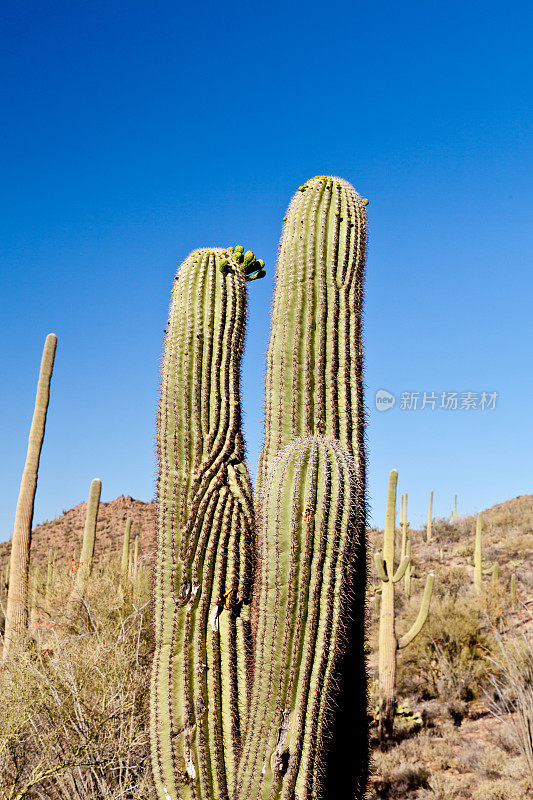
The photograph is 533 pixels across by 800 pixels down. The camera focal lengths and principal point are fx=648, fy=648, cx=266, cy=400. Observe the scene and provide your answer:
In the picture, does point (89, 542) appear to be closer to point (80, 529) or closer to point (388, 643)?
point (388, 643)

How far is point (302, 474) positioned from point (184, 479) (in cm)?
87

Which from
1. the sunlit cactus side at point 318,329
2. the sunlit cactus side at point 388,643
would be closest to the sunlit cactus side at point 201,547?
the sunlit cactus side at point 318,329

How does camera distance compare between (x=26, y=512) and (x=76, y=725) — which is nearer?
(x=76, y=725)

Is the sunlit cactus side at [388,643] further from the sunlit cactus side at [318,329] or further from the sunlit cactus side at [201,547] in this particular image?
the sunlit cactus side at [201,547]

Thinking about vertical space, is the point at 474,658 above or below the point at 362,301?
below

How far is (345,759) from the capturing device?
12.3 feet

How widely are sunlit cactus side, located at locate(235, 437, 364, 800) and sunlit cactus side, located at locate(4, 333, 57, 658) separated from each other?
728cm

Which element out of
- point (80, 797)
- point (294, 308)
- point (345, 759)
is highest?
point (294, 308)

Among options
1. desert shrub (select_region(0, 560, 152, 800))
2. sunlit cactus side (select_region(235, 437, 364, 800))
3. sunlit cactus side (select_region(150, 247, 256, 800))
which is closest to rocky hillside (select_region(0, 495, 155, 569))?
desert shrub (select_region(0, 560, 152, 800))

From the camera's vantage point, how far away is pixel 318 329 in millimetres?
3949

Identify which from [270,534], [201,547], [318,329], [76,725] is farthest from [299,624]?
[76,725]

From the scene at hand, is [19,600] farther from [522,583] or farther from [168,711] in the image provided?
[522,583]

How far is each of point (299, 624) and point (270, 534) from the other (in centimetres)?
43

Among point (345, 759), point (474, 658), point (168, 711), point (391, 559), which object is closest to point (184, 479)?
point (168, 711)
